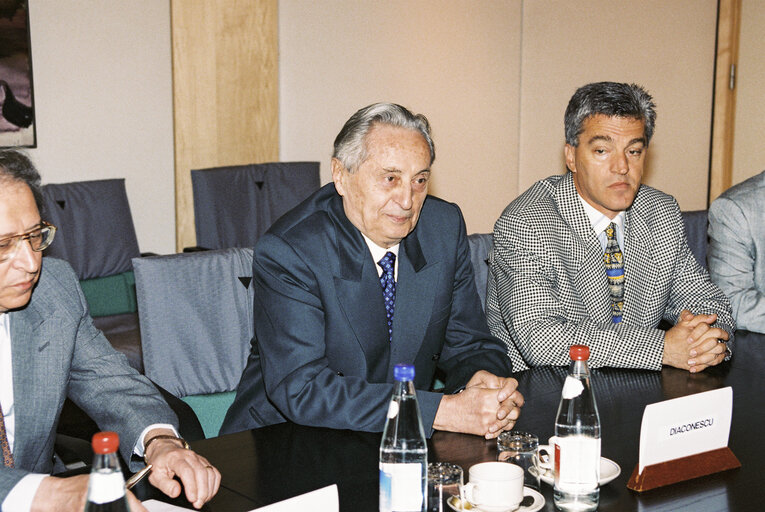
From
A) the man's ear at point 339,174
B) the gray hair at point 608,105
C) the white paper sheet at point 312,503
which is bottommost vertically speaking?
the white paper sheet at point 312,503

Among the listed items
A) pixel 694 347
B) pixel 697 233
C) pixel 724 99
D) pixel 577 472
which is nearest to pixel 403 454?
pixel 577 472

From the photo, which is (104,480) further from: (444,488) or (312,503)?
(444,488)

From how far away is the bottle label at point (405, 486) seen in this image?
4.54 feet

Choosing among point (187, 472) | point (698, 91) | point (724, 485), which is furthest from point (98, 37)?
point (698, 91)

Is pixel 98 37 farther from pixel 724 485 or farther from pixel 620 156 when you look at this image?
pixel 724 485

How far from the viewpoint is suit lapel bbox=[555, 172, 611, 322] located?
276 centimetres

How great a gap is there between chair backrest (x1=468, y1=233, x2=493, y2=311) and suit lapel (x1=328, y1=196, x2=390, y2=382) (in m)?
0.93

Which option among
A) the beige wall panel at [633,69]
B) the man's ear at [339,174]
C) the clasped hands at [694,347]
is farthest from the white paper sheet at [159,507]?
the beige wall panel at [633,69]

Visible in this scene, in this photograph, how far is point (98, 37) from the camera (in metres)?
4.71

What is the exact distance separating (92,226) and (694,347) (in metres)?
2.99

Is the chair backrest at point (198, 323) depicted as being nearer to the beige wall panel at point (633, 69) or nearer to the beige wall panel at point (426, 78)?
the beige wall panel at point (426, 78)

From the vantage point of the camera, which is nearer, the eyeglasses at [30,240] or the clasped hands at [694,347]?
the eyeglasses at [30,240]

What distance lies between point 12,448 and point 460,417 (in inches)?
38.5

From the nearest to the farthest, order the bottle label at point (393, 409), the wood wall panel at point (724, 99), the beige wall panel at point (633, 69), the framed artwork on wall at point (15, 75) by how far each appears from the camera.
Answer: the bottle label at point (393, 409), the framed artwork on wall at point (15, 75), the beige wall panel at point (633, 69), the wood wall panel at point (724, 99)
